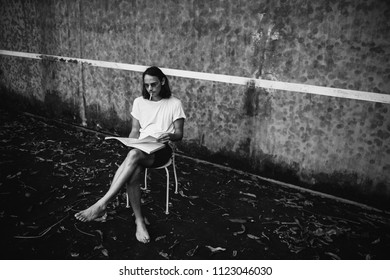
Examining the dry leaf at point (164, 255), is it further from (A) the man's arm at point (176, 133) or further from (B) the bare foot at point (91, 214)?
(A) the man's arm at point (176, 133)

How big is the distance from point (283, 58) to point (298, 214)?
237 cm

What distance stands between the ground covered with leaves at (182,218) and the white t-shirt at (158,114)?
111 cm

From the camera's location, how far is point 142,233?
10.8ft

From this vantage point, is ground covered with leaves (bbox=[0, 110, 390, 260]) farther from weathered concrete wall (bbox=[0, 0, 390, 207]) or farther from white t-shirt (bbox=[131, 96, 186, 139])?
white t-shirt (bbox=[131, 96, 186, 139])

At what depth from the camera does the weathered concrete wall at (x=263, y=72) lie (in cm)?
389

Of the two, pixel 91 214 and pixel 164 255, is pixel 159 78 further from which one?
pixel 164 255

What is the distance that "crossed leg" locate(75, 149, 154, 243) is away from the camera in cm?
311

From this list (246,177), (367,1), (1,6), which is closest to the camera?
(367,1)

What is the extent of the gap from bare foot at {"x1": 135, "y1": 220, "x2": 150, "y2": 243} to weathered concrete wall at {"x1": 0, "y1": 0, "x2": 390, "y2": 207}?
2337mm

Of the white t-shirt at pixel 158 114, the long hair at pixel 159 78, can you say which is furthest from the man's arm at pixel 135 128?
the long hair at pixel 159 78

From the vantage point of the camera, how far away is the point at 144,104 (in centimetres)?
384

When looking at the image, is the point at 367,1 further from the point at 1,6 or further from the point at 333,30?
the point at 1,6
